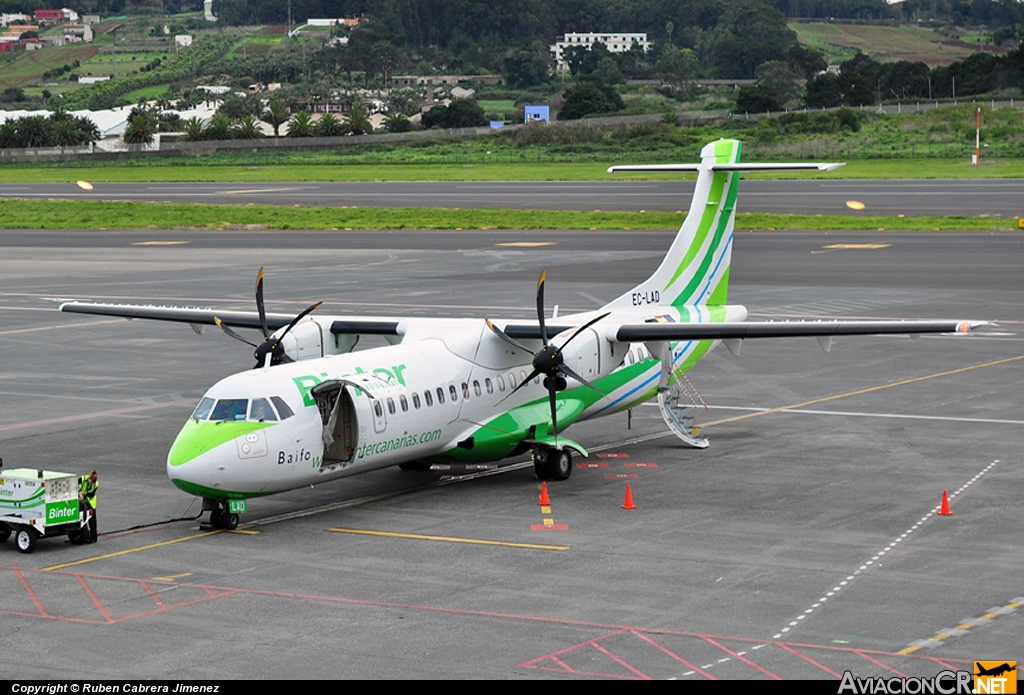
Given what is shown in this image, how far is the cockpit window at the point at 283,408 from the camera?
22719 millimetres

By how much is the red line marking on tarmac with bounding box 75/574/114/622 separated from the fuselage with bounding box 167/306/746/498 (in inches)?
95.8

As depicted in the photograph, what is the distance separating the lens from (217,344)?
44812 millimetres

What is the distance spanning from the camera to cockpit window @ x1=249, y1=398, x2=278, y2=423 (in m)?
22.5

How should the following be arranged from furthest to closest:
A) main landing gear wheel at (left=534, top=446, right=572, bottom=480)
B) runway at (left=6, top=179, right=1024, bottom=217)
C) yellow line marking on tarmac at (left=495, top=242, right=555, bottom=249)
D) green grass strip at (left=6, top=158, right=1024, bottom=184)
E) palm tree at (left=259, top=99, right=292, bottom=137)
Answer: palm tree at (left=259, top=99, right=292, bottom=137), green grass strip at (left=6, top=158, right=1024, bottom=184), runway at (left=6, top=179, right=1024, bottom=217), yellow line marking on tarmac at (left=495, top=242, right=555, bottom=249), main landing gear wheel at (left=534, top=446, right=572, bottom=480)

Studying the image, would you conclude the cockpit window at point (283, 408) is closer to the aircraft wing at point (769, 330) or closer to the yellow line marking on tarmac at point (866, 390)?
the aircraft wing at point (769, 330)

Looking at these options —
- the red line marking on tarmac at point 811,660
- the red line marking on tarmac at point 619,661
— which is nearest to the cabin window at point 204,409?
the red line marking on tarmac at point 619,661

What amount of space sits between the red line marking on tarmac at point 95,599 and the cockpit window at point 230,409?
358 cm

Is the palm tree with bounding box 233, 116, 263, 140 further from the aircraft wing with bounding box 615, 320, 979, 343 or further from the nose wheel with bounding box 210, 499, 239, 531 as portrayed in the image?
the nose wheel with bounding box 210, 499, 239, 531

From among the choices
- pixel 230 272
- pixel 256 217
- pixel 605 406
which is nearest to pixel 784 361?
pixel 605 406

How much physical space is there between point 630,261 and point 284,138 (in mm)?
115732

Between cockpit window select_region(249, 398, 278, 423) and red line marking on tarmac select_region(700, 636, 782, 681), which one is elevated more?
cockpit window select_region(249, 398, 278, 423)

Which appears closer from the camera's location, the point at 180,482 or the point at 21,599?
the point at 21,599

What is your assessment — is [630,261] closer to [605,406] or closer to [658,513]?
[605,406]

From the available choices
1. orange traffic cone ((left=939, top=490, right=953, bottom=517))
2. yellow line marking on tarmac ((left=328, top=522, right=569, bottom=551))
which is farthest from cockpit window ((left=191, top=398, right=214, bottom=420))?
orange traffic cone ((left=939, top=490, right=953, bottom=517))
